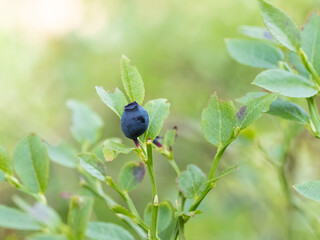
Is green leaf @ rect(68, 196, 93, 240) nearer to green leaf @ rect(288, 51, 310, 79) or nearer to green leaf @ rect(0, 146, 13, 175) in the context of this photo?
green leaf @ rect(0, 146, 13, 175)

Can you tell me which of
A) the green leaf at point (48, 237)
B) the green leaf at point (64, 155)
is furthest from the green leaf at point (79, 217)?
the green leaf at point (64, 155)

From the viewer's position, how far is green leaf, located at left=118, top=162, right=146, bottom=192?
51cm

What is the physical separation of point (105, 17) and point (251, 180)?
1243 mm

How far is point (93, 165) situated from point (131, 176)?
0.10 m

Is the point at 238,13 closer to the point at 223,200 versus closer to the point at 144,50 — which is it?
the point at 144,50

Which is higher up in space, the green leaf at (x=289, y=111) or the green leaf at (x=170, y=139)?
the green leaf at (x=289, y=111)

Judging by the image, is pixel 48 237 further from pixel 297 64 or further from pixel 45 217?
pixel 297 64

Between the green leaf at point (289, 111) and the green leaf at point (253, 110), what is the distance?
0.06 metres

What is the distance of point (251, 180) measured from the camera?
3.43ft

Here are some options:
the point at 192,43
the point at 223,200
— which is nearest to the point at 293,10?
the point at 192,43

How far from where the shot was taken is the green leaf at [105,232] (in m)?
0.45

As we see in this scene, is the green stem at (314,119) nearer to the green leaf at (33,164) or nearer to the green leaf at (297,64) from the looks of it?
the green leaf at (297,64)

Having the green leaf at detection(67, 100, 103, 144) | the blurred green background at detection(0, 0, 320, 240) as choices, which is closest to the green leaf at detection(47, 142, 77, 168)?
the green leaf at detection(67, 100, 103, 144)

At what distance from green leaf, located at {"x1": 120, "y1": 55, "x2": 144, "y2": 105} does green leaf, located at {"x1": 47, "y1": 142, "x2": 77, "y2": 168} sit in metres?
0.24
